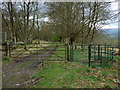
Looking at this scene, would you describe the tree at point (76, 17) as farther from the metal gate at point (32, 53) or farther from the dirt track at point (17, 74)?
the dirt track at point (17, 74)

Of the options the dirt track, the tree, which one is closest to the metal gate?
the dirt track

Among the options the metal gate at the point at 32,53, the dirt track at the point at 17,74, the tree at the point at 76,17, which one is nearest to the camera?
the dirt track at the point at 17,74

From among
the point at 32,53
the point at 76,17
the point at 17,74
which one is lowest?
the point at 17,74

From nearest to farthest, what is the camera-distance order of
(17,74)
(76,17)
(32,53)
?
1. (17,74)
2. (32,53)
3. (76,17)

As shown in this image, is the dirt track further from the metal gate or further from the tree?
the tree

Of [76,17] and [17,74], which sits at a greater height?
[76,17]

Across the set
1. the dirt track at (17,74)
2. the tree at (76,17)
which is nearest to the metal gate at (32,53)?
the dirt track at (17,74)

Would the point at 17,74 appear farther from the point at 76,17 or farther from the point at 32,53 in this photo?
the point at 76,17

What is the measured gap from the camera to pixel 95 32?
45.0 feet

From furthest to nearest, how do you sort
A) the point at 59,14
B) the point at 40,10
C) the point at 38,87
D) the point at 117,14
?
the point at 40,10 → the point at 59,14 → the point at 117,14 → the point at 38,87

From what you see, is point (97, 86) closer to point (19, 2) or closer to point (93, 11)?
point (93, 11)

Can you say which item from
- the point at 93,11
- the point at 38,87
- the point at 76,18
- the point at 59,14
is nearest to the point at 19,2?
the point at 59,14

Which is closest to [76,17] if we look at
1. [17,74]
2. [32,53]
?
[32,53]

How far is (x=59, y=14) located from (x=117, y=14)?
21.8 feet
